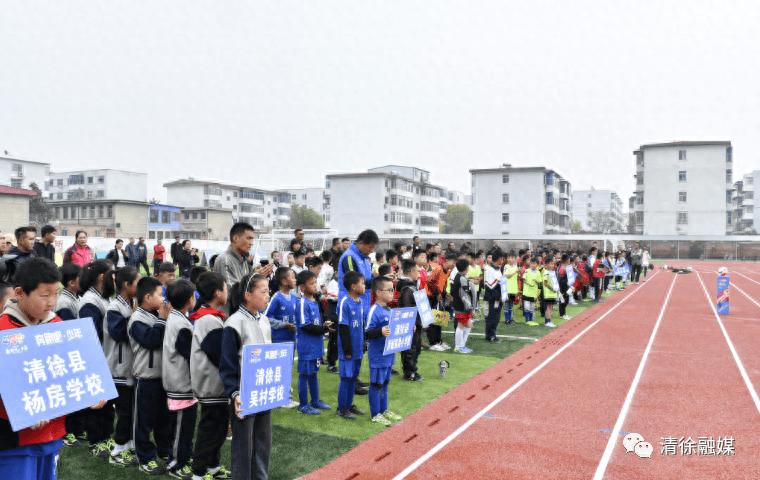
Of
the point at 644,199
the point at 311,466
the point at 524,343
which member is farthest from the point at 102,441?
the point at 644,199

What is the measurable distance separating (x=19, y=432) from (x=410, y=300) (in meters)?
5.25

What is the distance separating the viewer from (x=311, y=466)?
472cm

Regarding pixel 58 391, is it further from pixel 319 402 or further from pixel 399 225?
pixel 399 225

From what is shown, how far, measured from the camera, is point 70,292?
17.1 feet

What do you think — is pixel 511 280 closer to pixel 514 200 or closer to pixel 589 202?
pixel 514 200

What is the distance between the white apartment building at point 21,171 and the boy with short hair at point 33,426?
3074 inches

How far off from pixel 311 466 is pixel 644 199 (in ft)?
204


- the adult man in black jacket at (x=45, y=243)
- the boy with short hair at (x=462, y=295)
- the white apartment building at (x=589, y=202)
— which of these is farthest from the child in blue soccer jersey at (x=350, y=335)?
the white apartment building at (x=589, y=202)

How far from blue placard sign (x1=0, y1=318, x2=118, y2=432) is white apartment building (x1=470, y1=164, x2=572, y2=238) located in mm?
57384

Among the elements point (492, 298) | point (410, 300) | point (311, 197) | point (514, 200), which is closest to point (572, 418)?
point (410, 300)

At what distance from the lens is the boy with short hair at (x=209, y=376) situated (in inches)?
159

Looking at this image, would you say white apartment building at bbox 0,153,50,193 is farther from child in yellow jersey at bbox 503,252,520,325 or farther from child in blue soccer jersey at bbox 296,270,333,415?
child in blue soccer jersey at bbox 296,270,333,415

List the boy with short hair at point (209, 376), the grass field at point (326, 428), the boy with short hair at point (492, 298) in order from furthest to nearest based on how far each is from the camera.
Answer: the boy with short hair at point (492, 298) < the grass field at point (326, 428) < the boy with short hair at point (209, 376)

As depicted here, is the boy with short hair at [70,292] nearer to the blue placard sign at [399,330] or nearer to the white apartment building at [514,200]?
the blue placard sign at [399,330]
